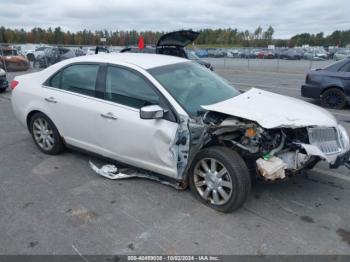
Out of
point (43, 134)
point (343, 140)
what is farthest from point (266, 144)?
point (43, 134)

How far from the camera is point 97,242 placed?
2.95 metres

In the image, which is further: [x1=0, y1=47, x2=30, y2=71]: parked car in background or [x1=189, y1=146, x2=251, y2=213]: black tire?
[x1=0, y1=47, x2=30, y2=71]: parked car in background

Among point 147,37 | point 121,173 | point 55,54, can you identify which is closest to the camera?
point 121,173

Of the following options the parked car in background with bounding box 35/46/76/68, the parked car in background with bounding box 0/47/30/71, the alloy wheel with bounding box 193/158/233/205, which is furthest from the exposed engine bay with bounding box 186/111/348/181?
the parked car in background with bounding box 0/47/30/71

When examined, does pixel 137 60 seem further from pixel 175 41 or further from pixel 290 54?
pixel 290 54

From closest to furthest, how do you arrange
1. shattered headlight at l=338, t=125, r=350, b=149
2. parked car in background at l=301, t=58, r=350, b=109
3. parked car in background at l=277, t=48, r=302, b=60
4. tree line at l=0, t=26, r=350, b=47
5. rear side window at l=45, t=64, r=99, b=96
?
shattered headlight at l=338, t=125, r=350, b=149, rear side window at l=45, t=64, r=99, b=96, parked car in background at l=301, t=58, r=350, b=109, parked car in background at l=277, t=48, r=302, b=60, tree line at l=0, t=26, r=350, b=47

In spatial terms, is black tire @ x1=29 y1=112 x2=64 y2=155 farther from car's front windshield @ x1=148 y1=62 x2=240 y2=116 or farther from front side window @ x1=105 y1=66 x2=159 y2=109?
car's front windshield @ x1=148 y1=62 x2=240 y2=116

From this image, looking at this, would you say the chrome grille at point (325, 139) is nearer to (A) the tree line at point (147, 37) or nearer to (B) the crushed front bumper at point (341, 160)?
(B) the crushed front bumper at point (341, 160)

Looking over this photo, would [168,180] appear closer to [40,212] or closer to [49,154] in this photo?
[40,212]

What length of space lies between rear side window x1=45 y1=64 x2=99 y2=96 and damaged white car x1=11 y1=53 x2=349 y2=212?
1 centimetres

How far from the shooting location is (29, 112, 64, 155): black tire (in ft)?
15.6

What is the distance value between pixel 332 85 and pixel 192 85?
604cm

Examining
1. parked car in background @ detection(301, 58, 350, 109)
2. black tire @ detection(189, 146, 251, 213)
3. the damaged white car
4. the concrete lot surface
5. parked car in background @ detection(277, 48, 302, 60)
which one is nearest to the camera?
the concrete lot surface

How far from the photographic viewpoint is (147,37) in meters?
55.2
